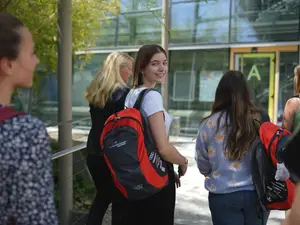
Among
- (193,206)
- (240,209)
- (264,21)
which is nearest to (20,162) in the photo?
(240,209)

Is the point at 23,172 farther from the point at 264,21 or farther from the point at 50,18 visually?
the point at 264,21

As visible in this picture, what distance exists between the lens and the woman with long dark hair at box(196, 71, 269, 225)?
235 centimetres

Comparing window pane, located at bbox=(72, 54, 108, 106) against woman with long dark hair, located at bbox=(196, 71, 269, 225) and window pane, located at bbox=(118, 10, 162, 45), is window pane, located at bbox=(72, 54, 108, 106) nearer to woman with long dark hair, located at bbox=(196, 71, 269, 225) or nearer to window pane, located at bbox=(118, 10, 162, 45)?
window pane, located at bbox=(118, 10, 162, 45)

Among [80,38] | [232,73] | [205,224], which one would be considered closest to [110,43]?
[80,38]

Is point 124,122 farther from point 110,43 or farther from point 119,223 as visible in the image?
point 110,43

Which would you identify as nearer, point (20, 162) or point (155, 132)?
point (20, 162)

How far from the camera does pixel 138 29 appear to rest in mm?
11445

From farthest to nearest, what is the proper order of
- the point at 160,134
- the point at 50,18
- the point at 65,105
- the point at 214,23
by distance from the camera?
the point at 214,23, the point at 50,18, the point at 65,105, the point at 160,134

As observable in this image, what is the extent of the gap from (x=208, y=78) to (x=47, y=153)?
10.0m

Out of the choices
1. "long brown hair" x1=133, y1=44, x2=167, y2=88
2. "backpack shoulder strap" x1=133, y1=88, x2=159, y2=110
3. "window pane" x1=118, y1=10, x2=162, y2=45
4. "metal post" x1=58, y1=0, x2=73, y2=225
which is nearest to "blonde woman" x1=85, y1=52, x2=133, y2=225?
"metal post" x1=58, y1=0, x2=73, y2=225

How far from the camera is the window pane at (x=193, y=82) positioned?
10.8 meters

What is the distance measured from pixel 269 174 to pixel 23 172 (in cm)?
158

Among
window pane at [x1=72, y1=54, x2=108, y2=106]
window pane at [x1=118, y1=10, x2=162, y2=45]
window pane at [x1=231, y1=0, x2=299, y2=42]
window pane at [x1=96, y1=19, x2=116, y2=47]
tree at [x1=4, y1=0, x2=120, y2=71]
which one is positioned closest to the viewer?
tree at [x1=4, y1=0, x2=120, y2=71]

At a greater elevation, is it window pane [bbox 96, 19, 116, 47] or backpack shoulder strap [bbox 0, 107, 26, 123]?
window pane [bbox 96, 19, 116, 47]
